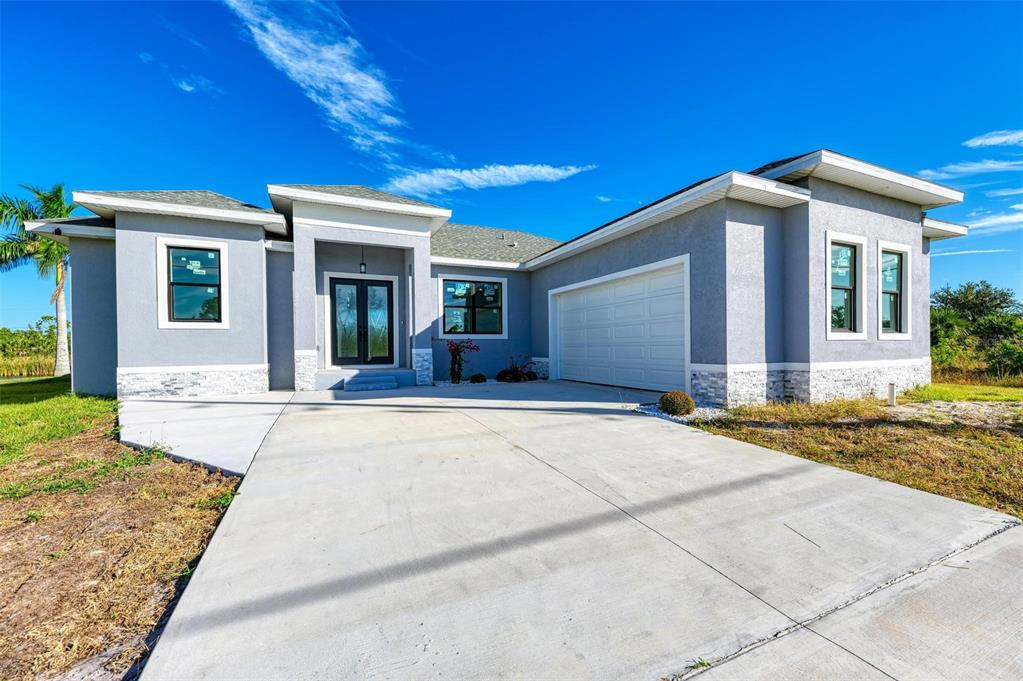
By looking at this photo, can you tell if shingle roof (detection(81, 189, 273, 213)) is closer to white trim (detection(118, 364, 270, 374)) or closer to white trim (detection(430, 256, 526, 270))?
white trim (detection(118, 364, 270, 374))

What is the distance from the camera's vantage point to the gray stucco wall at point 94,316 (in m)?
9.19

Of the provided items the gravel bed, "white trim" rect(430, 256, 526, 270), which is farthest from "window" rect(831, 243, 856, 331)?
"white trim" rect(430, 256, 526, 270)

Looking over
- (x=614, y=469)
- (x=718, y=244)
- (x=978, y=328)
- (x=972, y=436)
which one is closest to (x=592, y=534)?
(x=614, y=469)

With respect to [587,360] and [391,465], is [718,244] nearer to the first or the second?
[587,360]

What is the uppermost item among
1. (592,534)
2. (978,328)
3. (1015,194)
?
(1015,194)

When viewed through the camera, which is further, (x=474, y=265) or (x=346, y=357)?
(x=474, y=265)

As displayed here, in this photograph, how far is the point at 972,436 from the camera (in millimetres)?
5227

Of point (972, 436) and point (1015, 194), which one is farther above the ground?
point (1015, 194)

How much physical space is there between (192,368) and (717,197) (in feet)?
37.7

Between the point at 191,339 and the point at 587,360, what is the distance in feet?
31.6

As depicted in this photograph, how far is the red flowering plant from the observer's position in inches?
467

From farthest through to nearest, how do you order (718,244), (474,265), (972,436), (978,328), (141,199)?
(978,328) < (474,265) < (141,199) < (718,244) < (972,436)

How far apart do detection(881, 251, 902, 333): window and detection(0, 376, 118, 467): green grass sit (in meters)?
14.6

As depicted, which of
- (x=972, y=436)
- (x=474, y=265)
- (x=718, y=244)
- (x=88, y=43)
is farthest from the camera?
(x=474, y=265)
